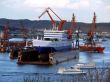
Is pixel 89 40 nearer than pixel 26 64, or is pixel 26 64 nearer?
pixel 26 64

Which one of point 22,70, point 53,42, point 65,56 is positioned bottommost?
point 22,70

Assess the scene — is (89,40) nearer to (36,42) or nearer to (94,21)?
(94,21)

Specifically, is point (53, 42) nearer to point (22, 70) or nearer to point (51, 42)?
point (51, 42)

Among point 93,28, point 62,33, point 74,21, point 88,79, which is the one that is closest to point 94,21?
point 93,28

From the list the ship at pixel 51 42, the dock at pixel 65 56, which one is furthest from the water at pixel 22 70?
the ship at pixel 51 42

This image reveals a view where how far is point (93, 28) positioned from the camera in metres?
109

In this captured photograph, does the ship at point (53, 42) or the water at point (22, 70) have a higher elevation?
the ship at point (53, 42)

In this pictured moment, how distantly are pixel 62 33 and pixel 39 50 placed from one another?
889 cm

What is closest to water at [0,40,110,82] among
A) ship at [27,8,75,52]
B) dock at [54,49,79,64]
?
dock at [54,49,79,64]

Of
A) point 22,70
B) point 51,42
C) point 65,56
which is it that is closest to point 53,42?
point 51,42

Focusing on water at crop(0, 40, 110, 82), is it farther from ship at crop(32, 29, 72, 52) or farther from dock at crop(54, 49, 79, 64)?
ship at crop(32, 29, 72, 52)

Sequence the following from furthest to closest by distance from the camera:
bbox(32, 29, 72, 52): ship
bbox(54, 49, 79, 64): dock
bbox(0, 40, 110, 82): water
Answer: bbox(32, 29, 72, 52): ship < bbox(54, 49, 79, 64): dock < bbox(0, 40, 110, 82): water

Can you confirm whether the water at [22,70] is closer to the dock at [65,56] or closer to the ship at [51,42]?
the dock at [65,56]

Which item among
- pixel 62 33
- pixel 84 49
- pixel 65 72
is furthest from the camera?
pixel 84 49
